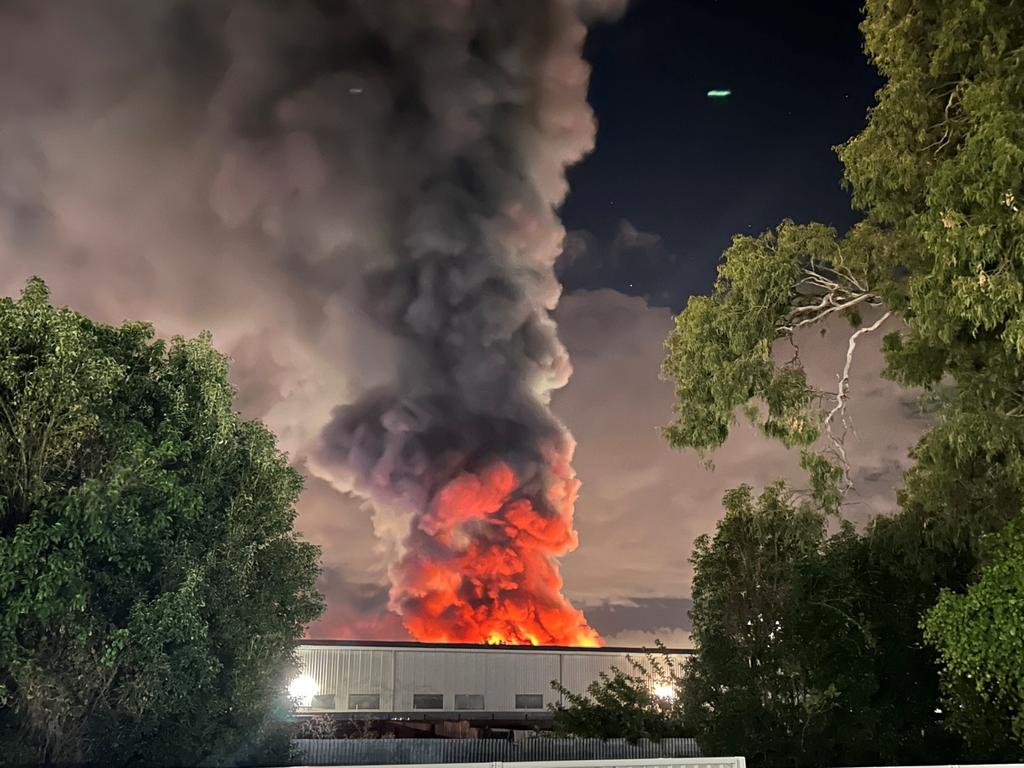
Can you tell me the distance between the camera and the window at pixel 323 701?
2583 centimetres

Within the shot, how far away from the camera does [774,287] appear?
46.6 ft

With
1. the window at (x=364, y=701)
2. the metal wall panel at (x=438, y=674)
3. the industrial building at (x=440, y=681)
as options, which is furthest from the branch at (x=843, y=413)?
the window at (x=364, y=701)

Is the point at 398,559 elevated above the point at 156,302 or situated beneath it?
situated beneath

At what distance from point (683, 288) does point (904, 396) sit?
23.6 metres

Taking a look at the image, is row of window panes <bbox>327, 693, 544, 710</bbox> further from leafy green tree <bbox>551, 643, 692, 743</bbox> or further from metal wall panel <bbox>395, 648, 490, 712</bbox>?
leafy green tree <bbox>551, 643, 692, 743</bbox>

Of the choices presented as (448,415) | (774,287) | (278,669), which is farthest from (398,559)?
(774,287)

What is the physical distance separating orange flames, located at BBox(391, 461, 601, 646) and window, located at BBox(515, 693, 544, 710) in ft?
83.5

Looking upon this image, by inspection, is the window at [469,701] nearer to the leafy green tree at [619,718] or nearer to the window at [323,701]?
the window at [323,701]

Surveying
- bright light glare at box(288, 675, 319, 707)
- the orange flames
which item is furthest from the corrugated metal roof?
the orange flames

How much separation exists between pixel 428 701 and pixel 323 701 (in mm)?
2975

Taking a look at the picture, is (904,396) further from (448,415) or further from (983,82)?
(448,415)

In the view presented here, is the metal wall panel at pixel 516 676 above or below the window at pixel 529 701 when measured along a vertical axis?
above

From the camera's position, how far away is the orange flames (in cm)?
5444

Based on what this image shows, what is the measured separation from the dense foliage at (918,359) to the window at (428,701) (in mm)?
11152
